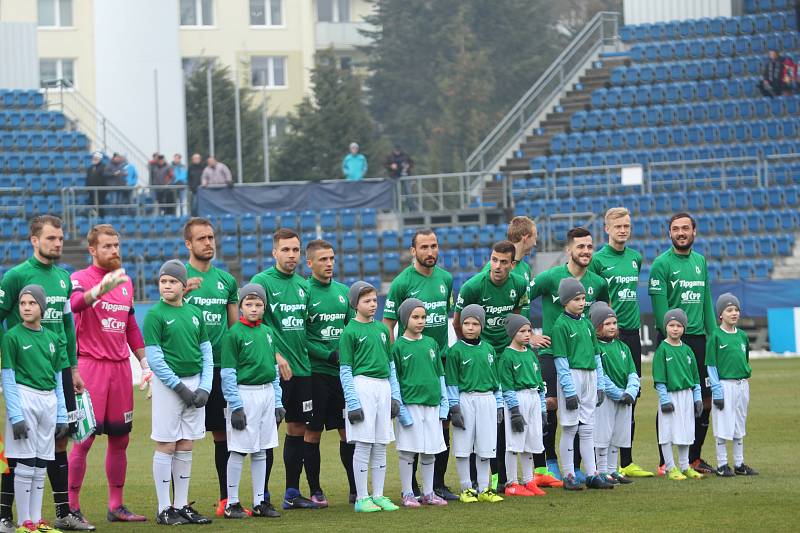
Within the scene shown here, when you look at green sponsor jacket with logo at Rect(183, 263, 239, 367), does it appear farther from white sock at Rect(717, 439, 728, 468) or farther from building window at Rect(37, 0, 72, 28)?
building window at Rect(37, 0, 72, 28)

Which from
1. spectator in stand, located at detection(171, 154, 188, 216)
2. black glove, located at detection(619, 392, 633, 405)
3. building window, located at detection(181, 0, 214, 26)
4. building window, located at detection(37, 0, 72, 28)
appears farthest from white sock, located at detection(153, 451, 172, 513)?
building window, located at detection(181, 0, 214, 26)

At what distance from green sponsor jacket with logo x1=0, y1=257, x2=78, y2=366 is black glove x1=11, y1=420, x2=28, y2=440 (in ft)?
2.11

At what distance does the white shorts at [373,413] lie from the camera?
11312mm

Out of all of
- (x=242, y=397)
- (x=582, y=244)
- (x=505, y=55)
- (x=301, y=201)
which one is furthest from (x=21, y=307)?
(x=505, y=55)

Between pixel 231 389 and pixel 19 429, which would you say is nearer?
pixel 19 429

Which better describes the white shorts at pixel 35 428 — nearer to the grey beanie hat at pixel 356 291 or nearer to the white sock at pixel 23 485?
the white sock at pixel 23 485

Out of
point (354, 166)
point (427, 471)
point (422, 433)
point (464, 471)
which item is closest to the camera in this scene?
point (422, 433)

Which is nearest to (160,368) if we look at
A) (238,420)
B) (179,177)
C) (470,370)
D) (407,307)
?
(238,420)

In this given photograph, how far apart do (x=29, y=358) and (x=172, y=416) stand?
1204 millimetres

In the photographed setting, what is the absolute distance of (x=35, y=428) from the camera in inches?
398

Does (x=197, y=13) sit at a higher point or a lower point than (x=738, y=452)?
higher

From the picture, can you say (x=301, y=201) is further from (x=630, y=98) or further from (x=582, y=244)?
(x=582, y=244)

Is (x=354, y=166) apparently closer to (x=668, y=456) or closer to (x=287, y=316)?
(x=668, y=456)

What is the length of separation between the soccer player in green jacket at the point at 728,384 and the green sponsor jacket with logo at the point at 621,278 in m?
0.77
